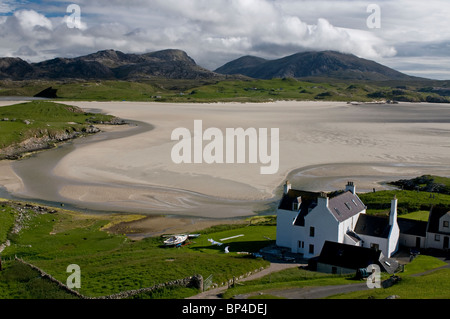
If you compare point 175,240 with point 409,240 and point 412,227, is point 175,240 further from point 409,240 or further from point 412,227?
point 412,227

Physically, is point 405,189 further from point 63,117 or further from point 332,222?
point 63,117

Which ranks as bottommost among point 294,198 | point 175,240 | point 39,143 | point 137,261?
point 175,240

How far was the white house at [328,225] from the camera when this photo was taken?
112 feet

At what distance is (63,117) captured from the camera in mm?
132875

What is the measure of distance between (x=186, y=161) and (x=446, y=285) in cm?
5514

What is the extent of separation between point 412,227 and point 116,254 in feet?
85.0

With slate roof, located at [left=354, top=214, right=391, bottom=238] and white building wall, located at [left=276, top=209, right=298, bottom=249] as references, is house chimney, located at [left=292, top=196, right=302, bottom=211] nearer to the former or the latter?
white building wall, located at [left=276, top=209, right=298, bottom=249]

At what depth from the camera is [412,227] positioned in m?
37.0

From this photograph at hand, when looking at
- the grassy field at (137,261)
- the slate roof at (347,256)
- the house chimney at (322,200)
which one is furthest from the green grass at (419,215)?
A: the slate roof at (347,256)

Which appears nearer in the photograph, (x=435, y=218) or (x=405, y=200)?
(x=435, y=218)

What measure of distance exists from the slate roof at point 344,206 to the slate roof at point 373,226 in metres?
0.96

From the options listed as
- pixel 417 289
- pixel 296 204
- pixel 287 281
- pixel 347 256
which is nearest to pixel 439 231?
pixel 347 256
